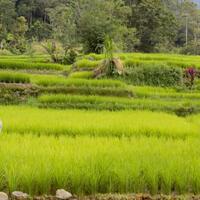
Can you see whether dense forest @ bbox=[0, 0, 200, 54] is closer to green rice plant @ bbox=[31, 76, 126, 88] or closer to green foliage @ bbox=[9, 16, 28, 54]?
green foliage @ bbox=[9, 16, 28, 54]

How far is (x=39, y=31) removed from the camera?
39000mm

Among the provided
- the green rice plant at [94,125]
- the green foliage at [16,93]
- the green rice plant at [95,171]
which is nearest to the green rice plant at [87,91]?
the green foliage at [16,93]

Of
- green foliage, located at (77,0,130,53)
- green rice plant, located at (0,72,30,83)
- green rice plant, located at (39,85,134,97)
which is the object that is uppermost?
green foliage, located at (77,0,130,53)

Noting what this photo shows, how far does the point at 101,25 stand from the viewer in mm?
23766

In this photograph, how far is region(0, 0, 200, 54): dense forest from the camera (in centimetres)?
2433

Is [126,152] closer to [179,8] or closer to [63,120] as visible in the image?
[63,120]

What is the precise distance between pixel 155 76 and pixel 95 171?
1023 cm

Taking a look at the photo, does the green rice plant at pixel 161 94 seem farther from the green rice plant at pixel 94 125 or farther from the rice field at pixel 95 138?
the green rice plant at pixel 94 125

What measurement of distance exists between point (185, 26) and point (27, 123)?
3769cm

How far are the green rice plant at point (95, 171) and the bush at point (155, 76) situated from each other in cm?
914

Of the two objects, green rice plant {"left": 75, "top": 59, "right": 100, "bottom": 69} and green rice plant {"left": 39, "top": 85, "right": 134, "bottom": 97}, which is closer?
green rice plant {"left": 39, "top": 85, "right": 134, "bottom": 97}

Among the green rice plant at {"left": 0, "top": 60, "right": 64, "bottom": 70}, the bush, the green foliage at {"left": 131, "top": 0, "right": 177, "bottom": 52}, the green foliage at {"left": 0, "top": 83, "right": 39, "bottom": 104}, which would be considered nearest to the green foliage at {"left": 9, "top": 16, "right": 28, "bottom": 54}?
Result: the green foliage at {"left": 131, "top": 0, "right": 177, "bottom": 52}

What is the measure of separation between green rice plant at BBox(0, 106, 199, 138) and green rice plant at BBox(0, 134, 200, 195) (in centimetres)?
167

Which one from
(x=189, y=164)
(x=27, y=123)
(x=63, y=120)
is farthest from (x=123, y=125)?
(x=189, y=164)
